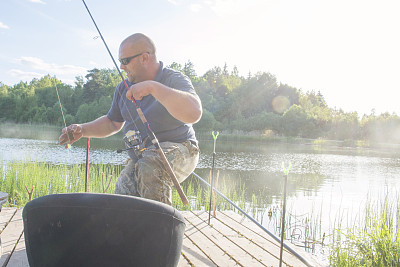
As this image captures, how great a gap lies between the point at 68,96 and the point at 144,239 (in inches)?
1959

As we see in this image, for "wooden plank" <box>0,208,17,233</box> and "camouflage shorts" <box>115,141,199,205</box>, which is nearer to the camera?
"camouflage shorts" <box>115,141,199,205</box>

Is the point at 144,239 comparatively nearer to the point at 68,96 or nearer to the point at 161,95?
the point at 161,95

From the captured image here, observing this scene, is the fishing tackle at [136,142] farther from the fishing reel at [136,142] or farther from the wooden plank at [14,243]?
the wooden plank at [14,243]

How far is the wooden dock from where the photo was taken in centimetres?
217

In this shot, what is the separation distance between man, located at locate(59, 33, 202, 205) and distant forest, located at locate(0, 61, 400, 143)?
3545 centimetres

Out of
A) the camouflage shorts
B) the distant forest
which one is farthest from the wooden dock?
the distant forest

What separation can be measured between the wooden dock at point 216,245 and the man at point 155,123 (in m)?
0.56

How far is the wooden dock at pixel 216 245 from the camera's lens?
7.12ft

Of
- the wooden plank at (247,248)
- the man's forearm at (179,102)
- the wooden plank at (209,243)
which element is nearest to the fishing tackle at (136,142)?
the man's forearm at (179,102)

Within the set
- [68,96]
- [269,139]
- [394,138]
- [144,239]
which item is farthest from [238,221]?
[68,96]

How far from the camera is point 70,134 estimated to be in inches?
96.6

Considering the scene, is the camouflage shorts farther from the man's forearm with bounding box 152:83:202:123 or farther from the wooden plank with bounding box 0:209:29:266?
the wooden plank with bounding box 0:209:29:266

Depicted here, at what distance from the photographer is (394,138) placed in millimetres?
38562

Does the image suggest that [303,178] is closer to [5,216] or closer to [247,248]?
[247,248]
